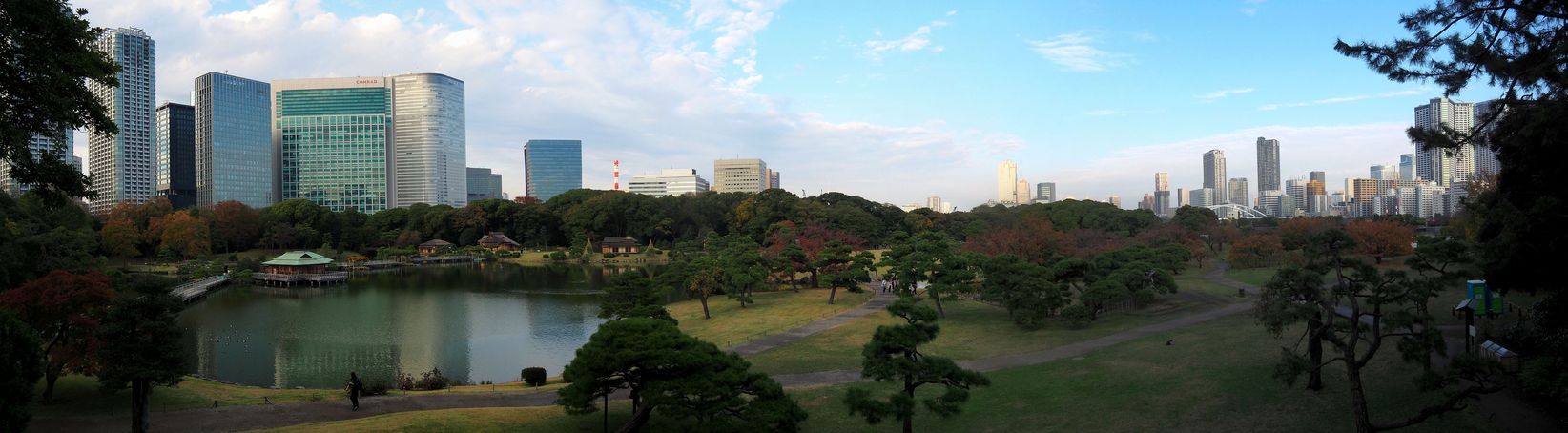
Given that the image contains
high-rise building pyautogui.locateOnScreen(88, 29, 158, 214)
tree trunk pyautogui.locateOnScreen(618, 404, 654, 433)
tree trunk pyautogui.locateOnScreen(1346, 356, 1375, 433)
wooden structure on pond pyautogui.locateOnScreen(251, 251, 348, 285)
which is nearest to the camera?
tree trunk pyautogui.locateOnScreen(1346, 356, 1375, 433)

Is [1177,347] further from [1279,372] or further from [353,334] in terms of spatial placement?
[353,334]

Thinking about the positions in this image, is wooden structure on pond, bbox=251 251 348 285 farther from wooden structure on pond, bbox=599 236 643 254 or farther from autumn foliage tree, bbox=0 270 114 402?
autumn foliage tree, bbox=0 270 114 402

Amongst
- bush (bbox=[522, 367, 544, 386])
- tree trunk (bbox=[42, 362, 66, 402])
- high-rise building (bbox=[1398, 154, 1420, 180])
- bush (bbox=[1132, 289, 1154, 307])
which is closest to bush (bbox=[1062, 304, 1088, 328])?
bush (bbox=[1132, 289, 1154, 307])

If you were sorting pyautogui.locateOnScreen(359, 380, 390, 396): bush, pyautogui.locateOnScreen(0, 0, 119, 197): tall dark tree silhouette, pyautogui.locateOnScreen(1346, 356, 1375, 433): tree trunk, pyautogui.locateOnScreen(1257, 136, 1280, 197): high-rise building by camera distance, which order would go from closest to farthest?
pyautogui.locateOnScreen(0, 0, 119, 197): tall dark tree silhouette, pyautogui.locateOnScreen(1346, 356, 1375, 433): tree trunk, pyautogui.locateOnScreen(359, 380, 390, 396): bush, pyautogui.locateOnScreen(1257, 136, 1280, 197): high-rise building

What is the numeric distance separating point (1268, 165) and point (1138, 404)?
130 meters

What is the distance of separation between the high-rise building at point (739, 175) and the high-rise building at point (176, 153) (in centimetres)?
8118

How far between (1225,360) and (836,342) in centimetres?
839

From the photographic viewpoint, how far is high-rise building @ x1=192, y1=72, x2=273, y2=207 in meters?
85.2

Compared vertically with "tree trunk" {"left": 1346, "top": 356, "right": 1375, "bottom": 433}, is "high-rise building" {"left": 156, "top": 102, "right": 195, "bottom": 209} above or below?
above

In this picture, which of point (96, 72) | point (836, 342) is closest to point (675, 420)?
point (96, 72)

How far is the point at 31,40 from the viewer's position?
19.6ft

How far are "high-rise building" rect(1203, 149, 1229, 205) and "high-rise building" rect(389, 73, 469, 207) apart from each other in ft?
431

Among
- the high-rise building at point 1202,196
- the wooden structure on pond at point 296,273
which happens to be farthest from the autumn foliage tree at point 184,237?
the high-rise building at point 1202,196

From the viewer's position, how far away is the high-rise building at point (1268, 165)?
11581cm
